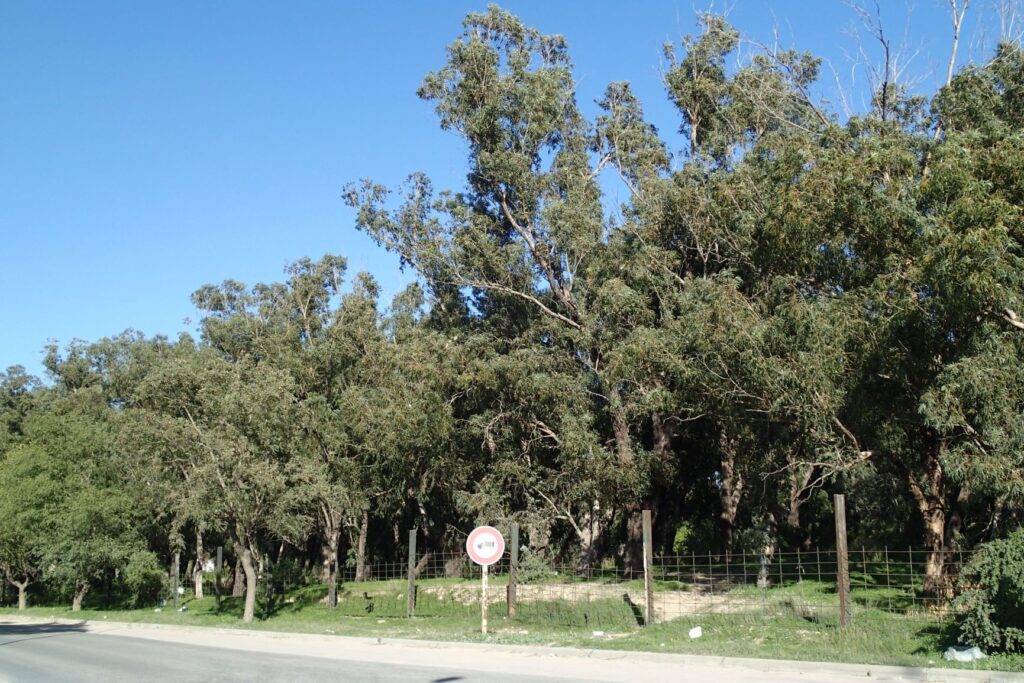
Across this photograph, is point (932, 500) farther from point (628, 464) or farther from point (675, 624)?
point (628, 464)

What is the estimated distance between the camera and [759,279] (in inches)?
1009

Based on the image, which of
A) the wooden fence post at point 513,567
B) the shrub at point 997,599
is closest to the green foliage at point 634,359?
the shrub at point 997,599

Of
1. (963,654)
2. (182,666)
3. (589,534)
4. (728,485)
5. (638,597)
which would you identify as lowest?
(182,666)

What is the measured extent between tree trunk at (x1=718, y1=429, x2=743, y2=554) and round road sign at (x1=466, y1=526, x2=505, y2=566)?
14045mm

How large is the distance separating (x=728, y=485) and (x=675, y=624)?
15424 millimetres

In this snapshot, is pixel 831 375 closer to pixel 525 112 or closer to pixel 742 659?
pixel 742 659

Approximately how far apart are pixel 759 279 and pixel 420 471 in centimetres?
1634

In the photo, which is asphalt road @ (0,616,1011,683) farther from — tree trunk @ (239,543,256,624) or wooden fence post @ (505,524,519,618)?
tree trunk @ (239,543,256,624)

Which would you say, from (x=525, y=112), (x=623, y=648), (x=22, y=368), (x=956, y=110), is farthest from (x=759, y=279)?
(x=22, y=368)

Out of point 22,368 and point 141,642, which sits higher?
point 22,368

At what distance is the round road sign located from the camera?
16766 millimetres

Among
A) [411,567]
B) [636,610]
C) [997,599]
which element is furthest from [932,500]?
[411,567]

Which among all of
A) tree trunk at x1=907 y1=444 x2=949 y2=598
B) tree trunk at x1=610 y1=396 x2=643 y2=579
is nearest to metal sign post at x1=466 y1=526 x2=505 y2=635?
tree trunk at x1=907 y1=444 x2=949 y2=598

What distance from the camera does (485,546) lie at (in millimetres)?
16906
